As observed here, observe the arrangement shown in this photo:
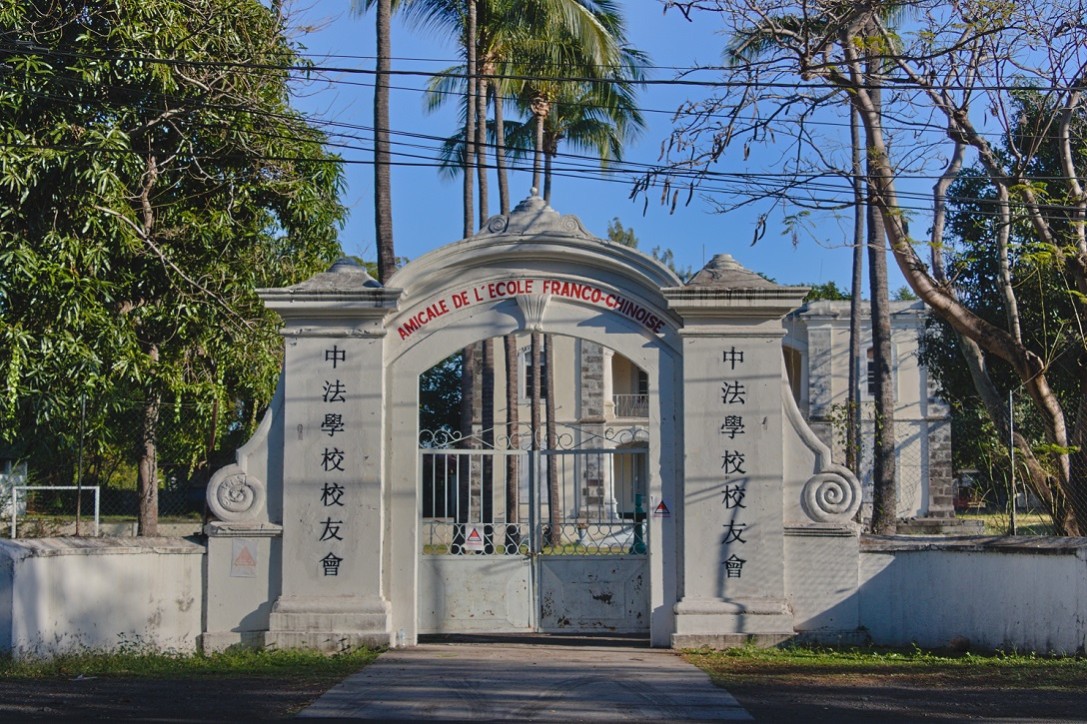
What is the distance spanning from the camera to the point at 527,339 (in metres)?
36.0

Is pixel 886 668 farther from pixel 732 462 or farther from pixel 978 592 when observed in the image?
pixel 732 462

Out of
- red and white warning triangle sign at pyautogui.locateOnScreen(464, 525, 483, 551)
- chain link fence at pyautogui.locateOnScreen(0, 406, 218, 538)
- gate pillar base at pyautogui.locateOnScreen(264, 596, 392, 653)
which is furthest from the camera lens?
chain link fence at pyautogui.locateOnScreen(0, 406, 218, 538)

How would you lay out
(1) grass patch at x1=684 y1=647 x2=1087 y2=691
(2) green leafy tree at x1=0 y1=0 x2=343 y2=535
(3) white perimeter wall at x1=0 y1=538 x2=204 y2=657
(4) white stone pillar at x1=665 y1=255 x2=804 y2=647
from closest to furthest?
(1) grass patch at x1=684 y1=647 x2=1087 y2=691 < (3) white perimeter wall at x1=0 y1=538 x2=204 y2=657 < (4) white stone pillar at x1=665 y1=255 x2=804 y2=647 < (2) green leafy tree at x1=0 y1=0 x2=343 y2=535

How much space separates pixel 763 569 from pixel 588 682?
9.48 ft

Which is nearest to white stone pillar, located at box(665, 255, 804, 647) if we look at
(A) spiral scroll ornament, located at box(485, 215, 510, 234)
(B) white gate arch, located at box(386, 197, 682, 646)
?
(B) white gate arch, located at box(386, 197, 682, 646)

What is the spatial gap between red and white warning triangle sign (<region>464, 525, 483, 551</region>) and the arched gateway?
36 mm

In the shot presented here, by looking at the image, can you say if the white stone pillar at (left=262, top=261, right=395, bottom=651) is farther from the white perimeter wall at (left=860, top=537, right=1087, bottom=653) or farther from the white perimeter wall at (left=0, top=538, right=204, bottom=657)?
the white perimeter wall at (left=860, top=537, right=1087, bottom=653)

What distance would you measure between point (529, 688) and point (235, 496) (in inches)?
168

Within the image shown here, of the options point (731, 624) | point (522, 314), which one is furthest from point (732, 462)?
point (522, 314)

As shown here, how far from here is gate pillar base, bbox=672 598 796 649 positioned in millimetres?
12898

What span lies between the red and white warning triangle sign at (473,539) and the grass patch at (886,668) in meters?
2.52

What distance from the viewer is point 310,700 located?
10.1 metres

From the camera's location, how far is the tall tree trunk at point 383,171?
20875 mm

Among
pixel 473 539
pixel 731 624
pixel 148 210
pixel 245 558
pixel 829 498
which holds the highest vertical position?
pixel 148 210
